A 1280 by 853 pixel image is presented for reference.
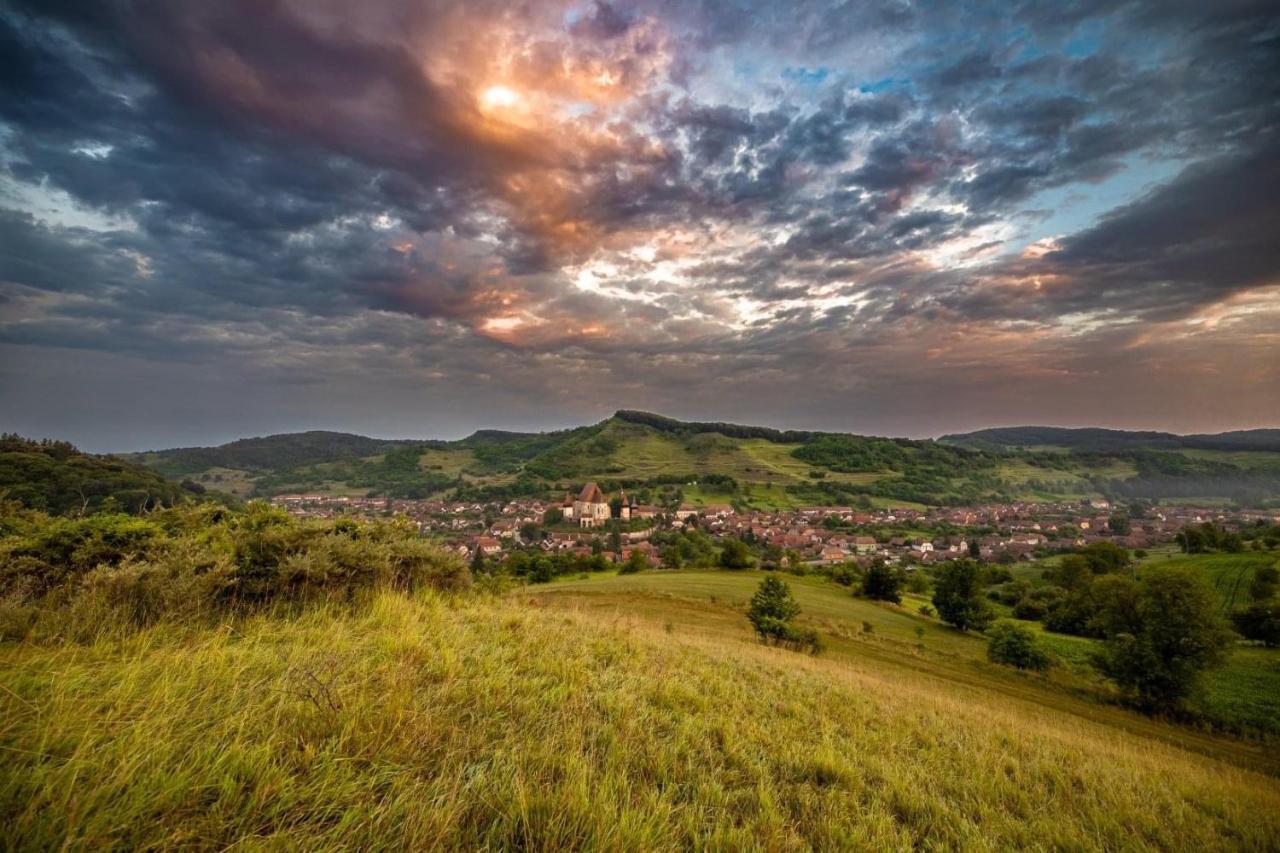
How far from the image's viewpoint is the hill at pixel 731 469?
128 m

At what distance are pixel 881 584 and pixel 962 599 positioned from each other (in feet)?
24.4

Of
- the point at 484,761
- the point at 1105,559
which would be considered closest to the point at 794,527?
the point at 1105,559

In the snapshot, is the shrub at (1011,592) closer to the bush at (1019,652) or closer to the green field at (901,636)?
the green field at (901,636)

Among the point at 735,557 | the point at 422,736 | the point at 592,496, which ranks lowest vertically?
the point at 735,557

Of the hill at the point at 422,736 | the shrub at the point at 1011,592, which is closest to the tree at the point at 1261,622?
the shrub at the point at 1011,592

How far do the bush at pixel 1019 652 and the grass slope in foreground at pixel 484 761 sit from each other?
94.6 ft

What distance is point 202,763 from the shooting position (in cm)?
240

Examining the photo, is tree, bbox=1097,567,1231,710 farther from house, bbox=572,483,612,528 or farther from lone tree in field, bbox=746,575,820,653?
house, bbox=572,483,612,528

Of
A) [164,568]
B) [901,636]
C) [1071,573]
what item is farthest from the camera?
[1071,573]

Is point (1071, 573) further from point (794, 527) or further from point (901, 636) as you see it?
point (794, 527)

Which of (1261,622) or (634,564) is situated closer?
(1261,622)

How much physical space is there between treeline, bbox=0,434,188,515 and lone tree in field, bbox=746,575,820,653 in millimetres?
25690

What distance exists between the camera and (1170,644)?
23453 mm

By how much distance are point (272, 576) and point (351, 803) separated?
18.0ft
